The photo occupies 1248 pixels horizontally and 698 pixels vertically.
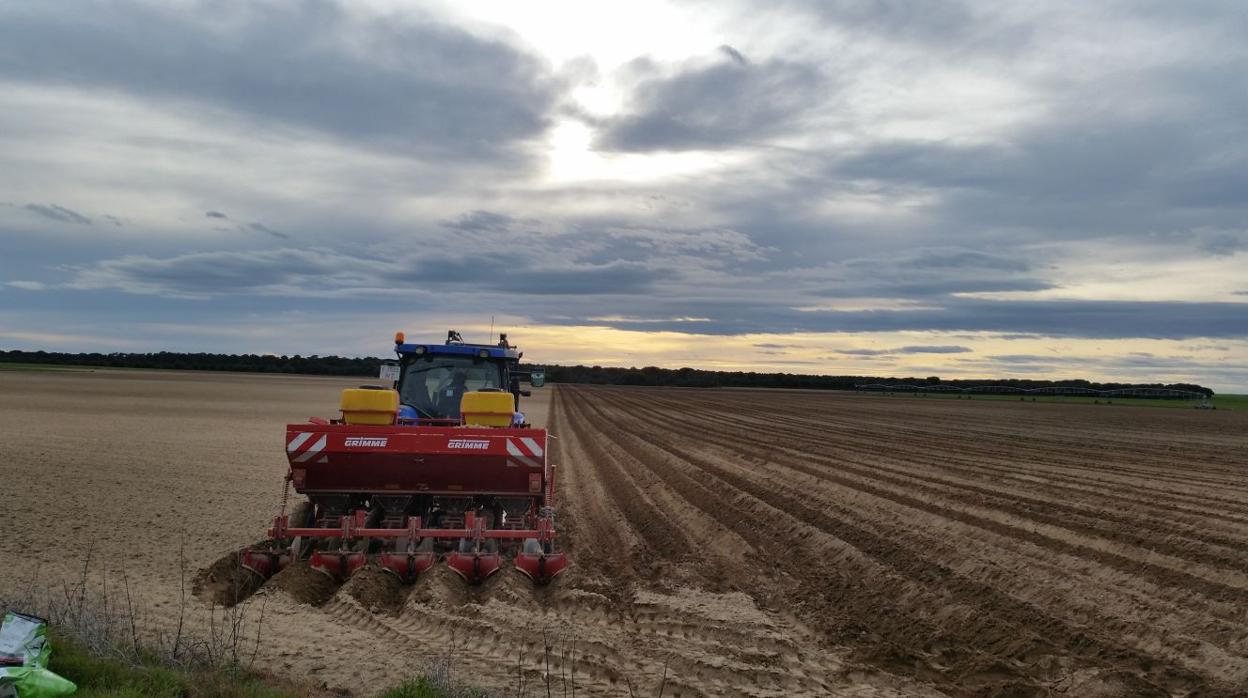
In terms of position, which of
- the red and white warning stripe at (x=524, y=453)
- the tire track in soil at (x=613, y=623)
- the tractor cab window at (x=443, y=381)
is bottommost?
the tire track in soil at (x=613, y=623)

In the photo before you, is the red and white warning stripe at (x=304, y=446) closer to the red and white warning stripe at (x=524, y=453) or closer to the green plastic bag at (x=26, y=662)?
the red and white warning stripe at (x=524, y=453)

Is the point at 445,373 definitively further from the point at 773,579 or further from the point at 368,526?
the point at 773,579

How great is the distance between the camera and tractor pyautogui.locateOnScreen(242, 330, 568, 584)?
9453 millimetres

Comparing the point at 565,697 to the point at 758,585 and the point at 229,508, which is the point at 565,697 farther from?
the point at 229,508

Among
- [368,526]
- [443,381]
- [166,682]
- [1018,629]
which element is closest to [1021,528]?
[1018,629]

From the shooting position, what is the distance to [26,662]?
512 cm

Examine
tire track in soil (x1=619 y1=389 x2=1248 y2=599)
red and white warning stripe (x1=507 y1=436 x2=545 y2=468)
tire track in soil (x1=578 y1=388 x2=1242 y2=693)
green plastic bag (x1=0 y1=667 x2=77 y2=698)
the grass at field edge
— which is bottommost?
tire track in soil (x1=578 y1=388 x2=1242 y2=693)

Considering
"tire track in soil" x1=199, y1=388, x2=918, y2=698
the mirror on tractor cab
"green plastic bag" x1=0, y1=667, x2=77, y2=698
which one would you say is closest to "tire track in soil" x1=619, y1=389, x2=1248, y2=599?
"tire track in soil" x1=199, y1=388, x2=918, y2=698

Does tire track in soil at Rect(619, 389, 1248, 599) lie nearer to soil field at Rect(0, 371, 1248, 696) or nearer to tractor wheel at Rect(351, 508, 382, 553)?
soil field at Rect(0, 371, 1248, 696)

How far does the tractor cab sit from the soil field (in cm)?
234

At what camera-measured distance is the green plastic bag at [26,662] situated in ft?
16.3

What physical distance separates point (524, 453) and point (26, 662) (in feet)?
18.7

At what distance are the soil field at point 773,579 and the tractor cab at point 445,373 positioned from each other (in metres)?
2.34

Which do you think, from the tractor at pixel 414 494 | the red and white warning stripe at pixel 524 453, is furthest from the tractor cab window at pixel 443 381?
the red and white warning stripe at pixel 524 453
